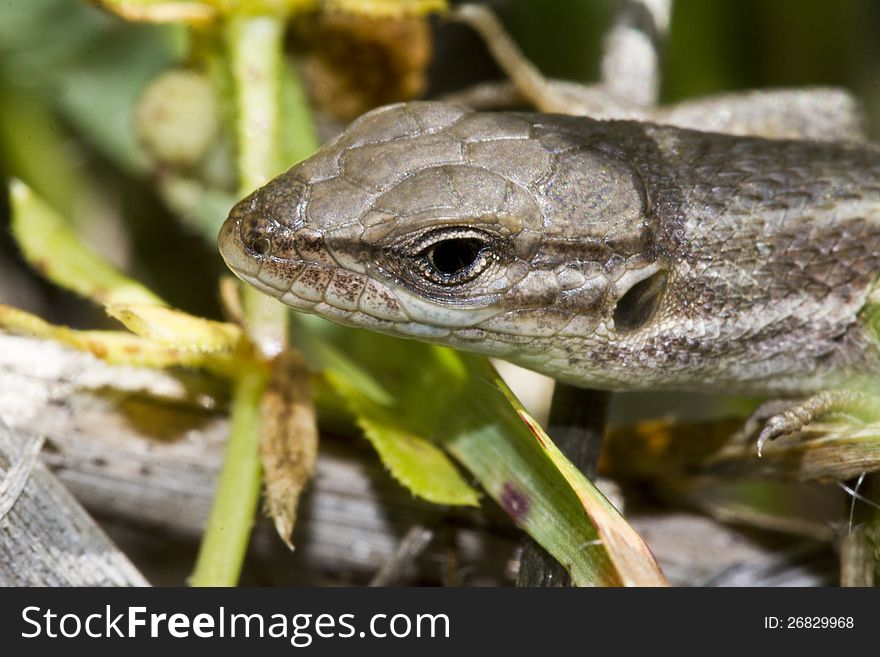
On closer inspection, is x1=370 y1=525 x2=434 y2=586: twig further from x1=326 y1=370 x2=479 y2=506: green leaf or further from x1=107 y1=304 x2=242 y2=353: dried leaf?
x1=107 y1=304 x2=242 y2=353: dried leaf

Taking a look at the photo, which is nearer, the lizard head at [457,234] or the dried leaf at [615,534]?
the dried leaf at [615,534]

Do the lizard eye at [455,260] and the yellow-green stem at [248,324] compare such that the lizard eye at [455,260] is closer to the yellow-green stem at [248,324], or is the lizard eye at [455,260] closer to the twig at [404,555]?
the yellow-green stem at [248,324]

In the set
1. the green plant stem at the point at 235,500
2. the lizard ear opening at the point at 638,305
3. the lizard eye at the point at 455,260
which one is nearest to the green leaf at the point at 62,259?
the green plant stem at the point at 235,500

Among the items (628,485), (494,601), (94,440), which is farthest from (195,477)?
(628,485)

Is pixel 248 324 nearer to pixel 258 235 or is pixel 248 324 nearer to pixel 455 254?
pixel 258 235

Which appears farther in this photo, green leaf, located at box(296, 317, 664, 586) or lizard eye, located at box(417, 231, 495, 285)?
lizard eye, located at box(417, 231, 495, 285)

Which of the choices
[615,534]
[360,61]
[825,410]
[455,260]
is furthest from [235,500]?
[360,61]

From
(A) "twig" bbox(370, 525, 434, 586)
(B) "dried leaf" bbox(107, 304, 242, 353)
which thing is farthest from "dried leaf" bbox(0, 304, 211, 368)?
(A) "twig" bbox(370, 525, 434, 586)

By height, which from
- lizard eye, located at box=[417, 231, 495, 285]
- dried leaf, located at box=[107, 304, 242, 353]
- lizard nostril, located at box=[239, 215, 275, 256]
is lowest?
dried leaf, located at box=[107, 304, 242, 353]
